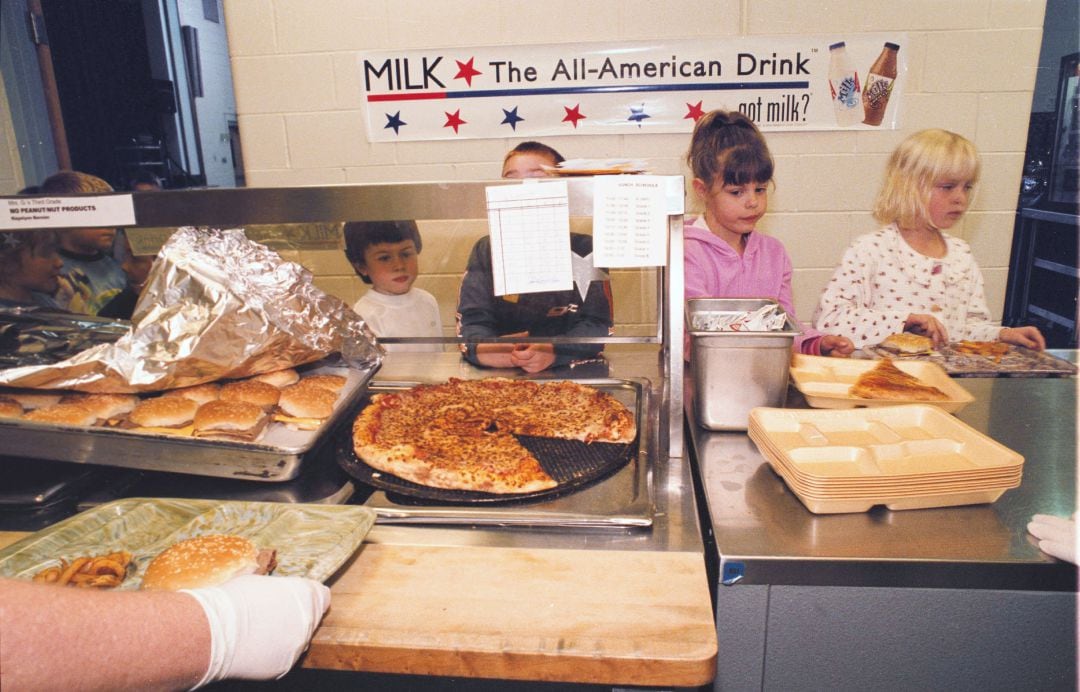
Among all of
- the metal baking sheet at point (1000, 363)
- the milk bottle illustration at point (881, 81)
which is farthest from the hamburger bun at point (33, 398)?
the milk bottle illustration at point (881, 81)

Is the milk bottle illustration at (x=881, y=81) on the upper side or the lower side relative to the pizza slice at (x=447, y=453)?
upper

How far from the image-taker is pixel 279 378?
1.50m

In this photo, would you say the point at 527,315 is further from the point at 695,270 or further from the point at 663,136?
the point at 663,136

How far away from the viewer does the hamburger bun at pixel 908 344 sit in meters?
2.18

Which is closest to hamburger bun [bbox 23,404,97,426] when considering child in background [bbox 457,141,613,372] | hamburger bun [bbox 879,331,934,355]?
child in background [bbox 457,141,613,372]

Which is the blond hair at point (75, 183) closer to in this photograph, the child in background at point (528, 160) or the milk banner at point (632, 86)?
the milk banner at point (632, 86)

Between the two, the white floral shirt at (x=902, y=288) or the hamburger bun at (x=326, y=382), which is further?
the white floral shirt at (x=902, y=288)

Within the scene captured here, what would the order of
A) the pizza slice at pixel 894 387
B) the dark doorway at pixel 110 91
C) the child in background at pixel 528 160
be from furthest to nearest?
the dark doorway at pixel 110 91 → the child in background at pixel 528 160 → the pizza slice at pixel 894 387

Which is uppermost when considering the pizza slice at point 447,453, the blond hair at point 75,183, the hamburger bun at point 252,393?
the blond hair at point 75,183

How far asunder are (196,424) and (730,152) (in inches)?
72.8

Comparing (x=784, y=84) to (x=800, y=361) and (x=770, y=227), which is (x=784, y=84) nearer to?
(x=770, y=227)

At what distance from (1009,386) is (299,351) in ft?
5.89

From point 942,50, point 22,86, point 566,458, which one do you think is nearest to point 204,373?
point 566,458

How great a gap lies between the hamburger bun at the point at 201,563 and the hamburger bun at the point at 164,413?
1.28ft
